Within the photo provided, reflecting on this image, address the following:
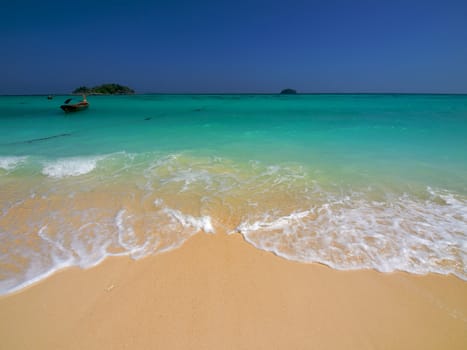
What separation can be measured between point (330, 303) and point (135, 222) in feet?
10.6

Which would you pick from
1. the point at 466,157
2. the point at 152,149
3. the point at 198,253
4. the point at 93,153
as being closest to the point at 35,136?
the point at 93,153

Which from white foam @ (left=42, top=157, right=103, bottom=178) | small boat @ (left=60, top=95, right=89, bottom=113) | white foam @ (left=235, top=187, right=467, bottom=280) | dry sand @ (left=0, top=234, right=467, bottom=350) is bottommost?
white foam @ (left=42, top=157, right=103, bottom=178)

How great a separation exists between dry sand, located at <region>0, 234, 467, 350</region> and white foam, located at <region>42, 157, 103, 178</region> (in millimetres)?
4772

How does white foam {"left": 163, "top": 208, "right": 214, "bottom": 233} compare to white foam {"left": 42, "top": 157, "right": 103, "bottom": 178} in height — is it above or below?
above

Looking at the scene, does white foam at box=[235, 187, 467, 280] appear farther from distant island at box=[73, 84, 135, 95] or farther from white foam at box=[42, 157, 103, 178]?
distant island at box=[73, 84, 135, 95]

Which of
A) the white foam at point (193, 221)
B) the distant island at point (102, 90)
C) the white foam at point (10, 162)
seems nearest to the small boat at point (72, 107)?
the white foam at point (10, 162)

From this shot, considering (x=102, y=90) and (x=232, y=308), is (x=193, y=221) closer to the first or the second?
(x=232, y=308)

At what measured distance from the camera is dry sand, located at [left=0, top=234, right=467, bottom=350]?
6.86ft

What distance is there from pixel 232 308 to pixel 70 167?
7.25 m

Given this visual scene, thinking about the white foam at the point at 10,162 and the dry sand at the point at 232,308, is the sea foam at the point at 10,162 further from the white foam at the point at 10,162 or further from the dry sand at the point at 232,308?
the dry sand at the point at 232,308

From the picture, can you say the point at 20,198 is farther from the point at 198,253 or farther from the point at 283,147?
the point at 283,147

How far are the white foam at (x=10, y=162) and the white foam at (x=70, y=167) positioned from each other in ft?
3.25

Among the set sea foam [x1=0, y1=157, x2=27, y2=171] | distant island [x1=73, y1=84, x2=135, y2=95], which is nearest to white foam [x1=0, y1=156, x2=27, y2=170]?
sea foam [x1=0, y1=157, x2=27, y2=171]

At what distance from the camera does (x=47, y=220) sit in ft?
13.2
